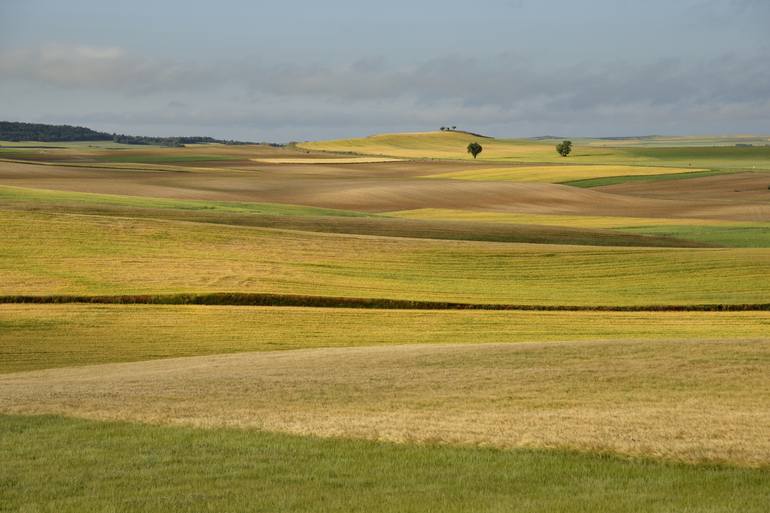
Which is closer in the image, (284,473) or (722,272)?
(284,473)

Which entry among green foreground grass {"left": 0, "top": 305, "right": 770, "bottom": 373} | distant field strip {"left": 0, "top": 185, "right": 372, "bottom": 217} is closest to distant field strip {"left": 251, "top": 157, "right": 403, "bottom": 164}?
distant field strip {"left": 0, "top": 185, "right": 372, "bottom": 217}

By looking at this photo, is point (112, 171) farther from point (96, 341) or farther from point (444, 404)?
point (444, 404)

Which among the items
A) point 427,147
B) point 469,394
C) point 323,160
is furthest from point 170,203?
point 427,147

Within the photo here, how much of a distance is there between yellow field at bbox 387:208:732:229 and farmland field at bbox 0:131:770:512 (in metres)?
0.55

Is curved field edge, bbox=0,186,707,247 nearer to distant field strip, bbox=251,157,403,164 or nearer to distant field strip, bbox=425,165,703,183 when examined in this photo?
distant field strip, bbox=425,165,703,183

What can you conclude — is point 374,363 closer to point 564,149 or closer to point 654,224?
point 654,224

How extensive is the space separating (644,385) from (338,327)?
12.4m

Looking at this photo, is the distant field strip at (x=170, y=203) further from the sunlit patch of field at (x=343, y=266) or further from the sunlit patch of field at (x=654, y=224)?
the sunlit patch of field at (x=343, y=266)

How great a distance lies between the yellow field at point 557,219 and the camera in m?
64.8

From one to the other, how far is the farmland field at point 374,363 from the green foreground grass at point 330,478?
0.04 meters

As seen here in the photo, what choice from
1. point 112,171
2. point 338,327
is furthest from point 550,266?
point 112,171

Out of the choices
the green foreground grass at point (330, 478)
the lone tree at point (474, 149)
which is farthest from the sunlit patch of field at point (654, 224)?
the lone tree at point (474, 149)

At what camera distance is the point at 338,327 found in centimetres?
2972

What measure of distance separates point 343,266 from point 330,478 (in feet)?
91.3
